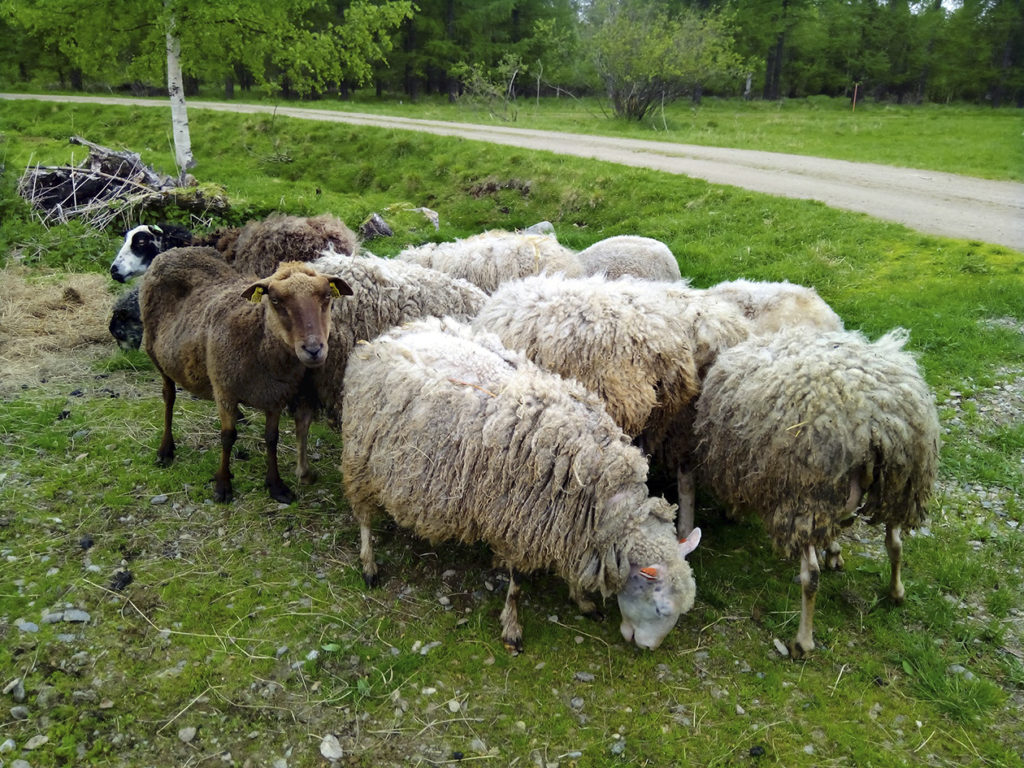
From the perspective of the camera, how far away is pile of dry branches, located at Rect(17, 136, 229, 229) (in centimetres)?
1231

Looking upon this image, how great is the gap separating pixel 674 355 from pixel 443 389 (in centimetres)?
179

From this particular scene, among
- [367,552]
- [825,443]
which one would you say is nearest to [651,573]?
[825,443]

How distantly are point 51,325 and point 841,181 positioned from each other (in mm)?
→ 15119

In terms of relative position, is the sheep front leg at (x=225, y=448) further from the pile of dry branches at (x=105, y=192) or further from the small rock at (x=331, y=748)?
the pile of dry branches at (x=105, y=192)

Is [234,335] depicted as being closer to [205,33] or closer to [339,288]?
[339,288]

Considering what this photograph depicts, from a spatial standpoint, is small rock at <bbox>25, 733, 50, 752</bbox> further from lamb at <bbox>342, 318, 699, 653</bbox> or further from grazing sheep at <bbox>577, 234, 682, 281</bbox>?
grazing sheep at <bbox>577, 234, 682, 281</bbox>

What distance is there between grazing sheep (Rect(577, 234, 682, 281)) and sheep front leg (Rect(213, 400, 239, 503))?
14.2 feet

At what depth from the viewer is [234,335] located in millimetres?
5094

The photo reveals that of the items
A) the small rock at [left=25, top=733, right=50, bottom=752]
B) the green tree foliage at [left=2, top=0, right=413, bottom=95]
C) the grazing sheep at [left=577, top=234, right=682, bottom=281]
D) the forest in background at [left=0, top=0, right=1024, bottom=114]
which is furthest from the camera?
the forest in background at [left=0, top=0, right=1024, bottom=114]

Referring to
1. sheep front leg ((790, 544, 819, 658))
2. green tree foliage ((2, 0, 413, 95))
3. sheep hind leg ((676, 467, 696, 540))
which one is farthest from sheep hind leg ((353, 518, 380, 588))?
green tree foliage ((2, 0, 413, 95))

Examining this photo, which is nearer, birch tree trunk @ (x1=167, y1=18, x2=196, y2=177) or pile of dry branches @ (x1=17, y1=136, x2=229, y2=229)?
pile of dry branches @ (x1=17, y1=136, x2=229, y2=229)

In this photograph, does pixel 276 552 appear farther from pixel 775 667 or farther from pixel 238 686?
pixel 775 667

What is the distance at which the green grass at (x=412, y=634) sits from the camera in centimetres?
355

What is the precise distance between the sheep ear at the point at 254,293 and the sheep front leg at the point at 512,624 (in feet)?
8.83
